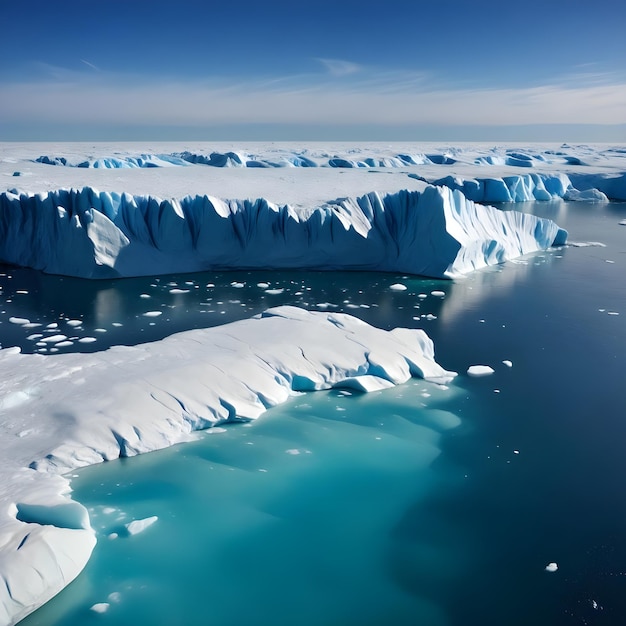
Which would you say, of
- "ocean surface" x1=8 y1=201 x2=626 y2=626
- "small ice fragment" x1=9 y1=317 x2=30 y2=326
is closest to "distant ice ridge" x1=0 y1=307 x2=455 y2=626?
"ocean surface" x1=8 y1=201 x2=626 y2=626

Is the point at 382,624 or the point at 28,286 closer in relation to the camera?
the point at 382,624

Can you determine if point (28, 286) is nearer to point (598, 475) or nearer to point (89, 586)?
point (89, 586)

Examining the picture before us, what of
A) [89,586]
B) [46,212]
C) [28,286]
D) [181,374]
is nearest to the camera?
[89,586]

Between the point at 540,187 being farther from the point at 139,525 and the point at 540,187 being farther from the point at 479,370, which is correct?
the point at 139,525

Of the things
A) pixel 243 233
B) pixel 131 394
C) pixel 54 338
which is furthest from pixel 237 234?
pixel 131 394

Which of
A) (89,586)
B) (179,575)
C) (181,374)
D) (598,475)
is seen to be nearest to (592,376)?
(598,475)

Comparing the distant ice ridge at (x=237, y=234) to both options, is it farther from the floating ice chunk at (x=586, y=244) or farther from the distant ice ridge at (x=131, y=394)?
the distant ice ridge at (x=131, y=394)

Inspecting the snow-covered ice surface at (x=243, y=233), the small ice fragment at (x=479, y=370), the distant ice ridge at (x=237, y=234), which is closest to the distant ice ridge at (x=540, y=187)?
the snow-covered ice surface at (x=243, y=233)
